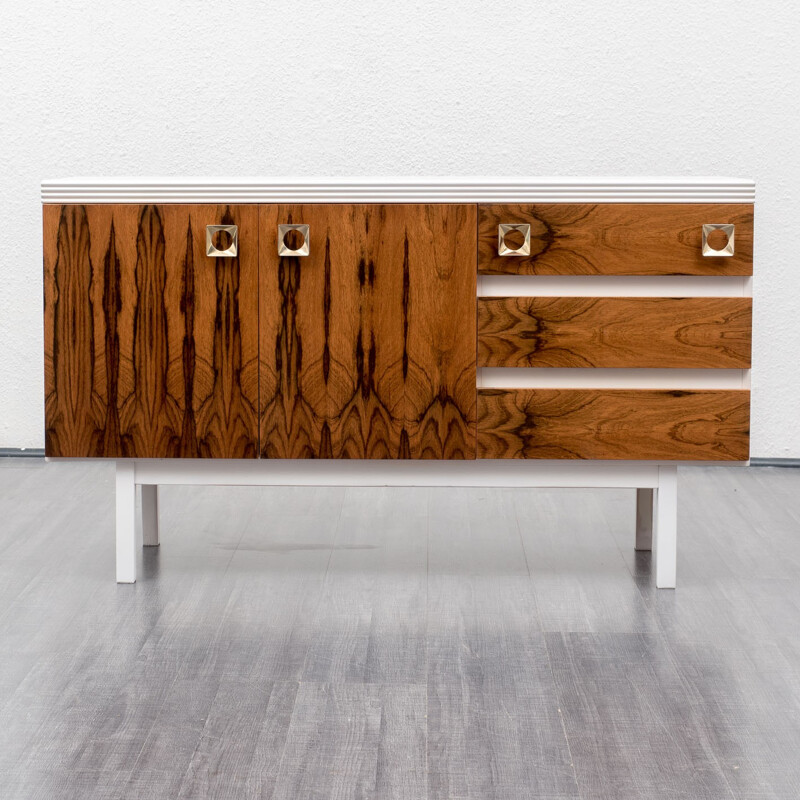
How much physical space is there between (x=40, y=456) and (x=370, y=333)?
163 centimetres

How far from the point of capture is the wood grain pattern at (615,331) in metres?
1.82

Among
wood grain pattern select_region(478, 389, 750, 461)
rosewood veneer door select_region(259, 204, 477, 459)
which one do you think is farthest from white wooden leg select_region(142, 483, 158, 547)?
wood grain pattern select_region(478, 389, 750, 461)

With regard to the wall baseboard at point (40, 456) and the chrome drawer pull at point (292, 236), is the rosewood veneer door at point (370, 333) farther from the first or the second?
the wall baseboard at point (40, 456)

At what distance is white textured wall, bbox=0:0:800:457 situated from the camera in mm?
2959

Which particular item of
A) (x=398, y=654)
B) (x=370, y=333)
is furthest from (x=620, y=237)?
(x=398, y=654)

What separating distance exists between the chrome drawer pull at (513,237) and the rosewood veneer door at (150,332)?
16.2 inches

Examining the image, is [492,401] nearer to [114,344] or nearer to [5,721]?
[114,344]
